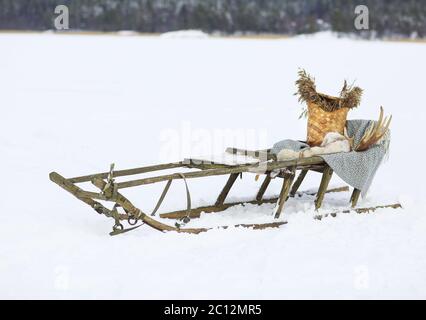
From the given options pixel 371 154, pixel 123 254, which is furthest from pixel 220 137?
pixel 123 254

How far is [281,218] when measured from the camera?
564 cm

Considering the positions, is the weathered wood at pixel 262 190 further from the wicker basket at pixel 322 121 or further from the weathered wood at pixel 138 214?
the weathered wood at pixel 138 214

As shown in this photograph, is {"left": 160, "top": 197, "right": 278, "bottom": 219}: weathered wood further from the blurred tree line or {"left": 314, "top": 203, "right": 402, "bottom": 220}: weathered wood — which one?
the blurred tree line

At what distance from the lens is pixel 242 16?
64.0ft

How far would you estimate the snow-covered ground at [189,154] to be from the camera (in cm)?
446

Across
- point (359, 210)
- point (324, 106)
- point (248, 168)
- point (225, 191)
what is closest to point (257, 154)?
point (225, 191)

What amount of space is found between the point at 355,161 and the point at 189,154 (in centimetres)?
343

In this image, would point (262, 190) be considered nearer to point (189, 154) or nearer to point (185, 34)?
point (189, 154)

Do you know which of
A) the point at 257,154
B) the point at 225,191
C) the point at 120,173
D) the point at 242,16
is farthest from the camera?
the point at 242,16

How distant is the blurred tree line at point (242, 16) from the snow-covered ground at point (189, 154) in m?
0.94

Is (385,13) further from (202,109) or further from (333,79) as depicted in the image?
(202,109)

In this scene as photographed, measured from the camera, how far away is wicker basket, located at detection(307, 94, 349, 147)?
6055 mm

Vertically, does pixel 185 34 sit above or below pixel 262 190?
above

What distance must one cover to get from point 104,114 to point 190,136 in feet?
6.11
